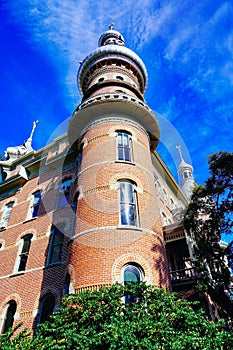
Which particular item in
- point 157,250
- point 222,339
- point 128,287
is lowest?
point 222,339

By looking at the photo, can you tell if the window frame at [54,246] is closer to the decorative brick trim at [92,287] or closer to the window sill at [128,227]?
the decorative brick trim at [92,287]

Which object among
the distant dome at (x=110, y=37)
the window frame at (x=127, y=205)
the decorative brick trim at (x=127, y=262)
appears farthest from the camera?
the distant dome at (x=110, y=37)

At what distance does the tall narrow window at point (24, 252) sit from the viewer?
50.3 feet

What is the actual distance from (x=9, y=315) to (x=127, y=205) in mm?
9272

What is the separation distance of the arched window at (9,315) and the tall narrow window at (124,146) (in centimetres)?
1027

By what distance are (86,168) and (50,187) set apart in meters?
5.50

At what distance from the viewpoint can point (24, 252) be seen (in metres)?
16.0

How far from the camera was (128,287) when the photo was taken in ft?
23.7

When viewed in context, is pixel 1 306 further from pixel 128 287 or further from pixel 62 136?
pixel 62 136

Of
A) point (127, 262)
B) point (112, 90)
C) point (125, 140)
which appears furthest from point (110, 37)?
point (127, 262)

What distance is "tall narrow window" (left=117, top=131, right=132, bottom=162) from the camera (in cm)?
1381

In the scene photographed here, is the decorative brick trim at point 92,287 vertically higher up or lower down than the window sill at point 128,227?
lower down

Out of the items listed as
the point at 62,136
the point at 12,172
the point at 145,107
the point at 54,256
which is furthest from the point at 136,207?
the point at 12,172

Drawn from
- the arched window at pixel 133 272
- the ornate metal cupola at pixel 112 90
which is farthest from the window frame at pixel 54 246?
the ornate metal cupola at pixel 112 90
